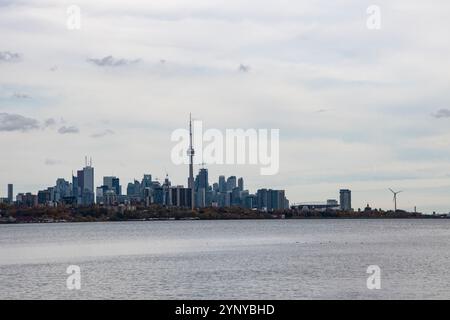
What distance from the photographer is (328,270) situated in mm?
110312

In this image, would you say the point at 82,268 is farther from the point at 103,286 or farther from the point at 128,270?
the point at 103,286

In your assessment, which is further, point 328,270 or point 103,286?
point 328,270

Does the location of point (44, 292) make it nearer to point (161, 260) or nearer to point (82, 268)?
point (82, 268)

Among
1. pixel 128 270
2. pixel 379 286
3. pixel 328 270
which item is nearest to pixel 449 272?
pixel 328 270

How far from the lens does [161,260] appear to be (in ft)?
444

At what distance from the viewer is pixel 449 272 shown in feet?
355
